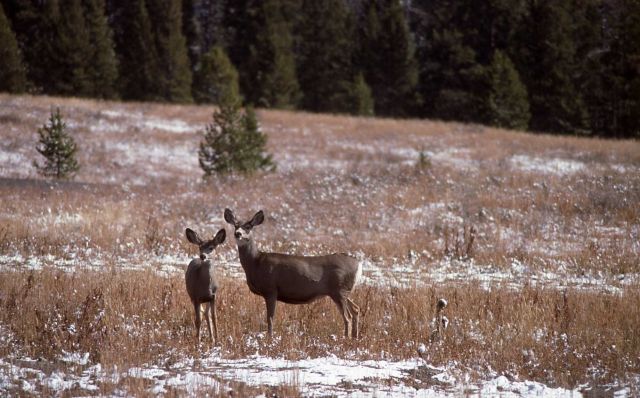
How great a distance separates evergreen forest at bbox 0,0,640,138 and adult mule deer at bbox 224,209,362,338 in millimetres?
35698

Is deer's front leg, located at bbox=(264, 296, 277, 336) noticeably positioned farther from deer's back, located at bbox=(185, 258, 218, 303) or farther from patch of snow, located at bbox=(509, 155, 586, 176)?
patch of snow, located at bbox=(509, 155, 586, 176)

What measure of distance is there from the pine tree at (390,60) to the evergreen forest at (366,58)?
0.09 metres

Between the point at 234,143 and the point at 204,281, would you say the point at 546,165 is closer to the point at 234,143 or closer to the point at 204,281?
the point at 234,143

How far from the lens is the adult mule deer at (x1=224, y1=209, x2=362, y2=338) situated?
25.7ft

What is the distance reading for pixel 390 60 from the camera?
179 ft

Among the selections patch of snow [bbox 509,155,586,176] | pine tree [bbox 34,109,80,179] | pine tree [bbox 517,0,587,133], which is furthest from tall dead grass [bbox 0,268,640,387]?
pine tree [bbox 517,0,587,133]

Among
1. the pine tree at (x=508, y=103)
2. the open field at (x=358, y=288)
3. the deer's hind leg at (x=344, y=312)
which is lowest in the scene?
the open field at (x=358, y=288)

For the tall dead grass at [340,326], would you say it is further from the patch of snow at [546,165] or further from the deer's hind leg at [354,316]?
the patch of snow at [546,165]

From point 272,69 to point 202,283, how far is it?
4378cm

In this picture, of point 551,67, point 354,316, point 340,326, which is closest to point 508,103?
point 551,67

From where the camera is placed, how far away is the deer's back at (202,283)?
7.65 m

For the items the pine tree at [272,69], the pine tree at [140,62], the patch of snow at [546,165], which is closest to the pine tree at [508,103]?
the patch of snow at [546,165]

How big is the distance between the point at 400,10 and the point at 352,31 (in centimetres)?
616

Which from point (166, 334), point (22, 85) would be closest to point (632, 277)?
point (166, 334)
